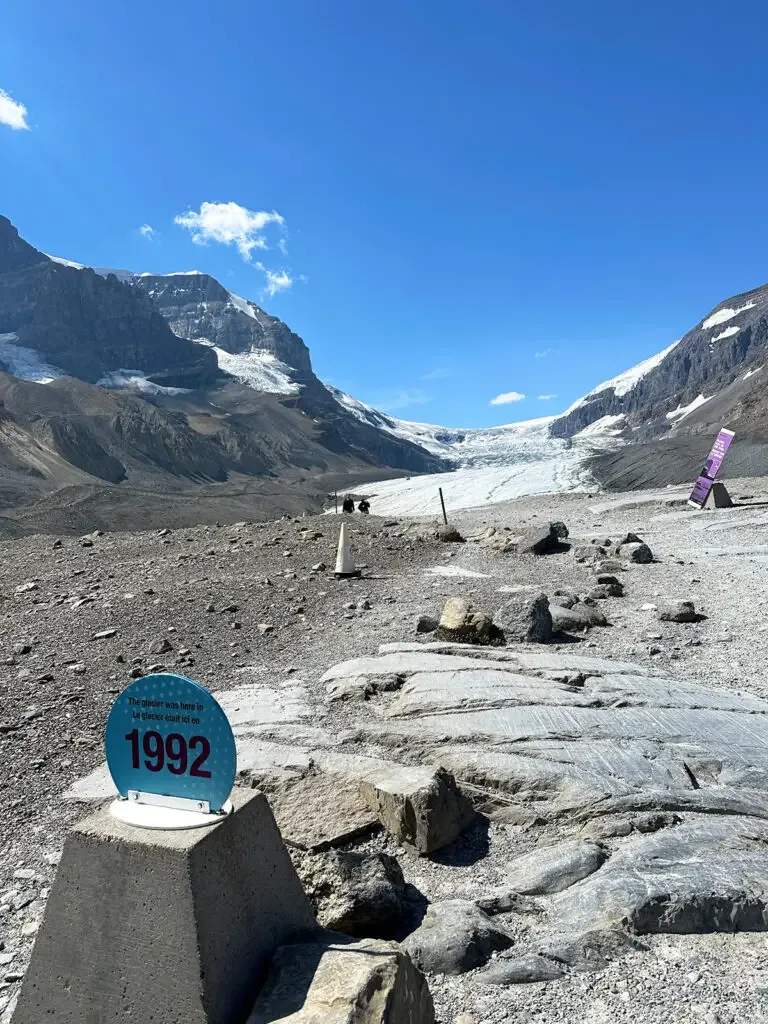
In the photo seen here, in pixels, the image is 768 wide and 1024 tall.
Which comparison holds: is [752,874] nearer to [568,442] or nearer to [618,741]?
[618,741]

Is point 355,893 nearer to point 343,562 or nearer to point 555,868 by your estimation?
point 555,868

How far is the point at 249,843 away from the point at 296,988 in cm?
55

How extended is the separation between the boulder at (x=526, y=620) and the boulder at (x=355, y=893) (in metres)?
4.85

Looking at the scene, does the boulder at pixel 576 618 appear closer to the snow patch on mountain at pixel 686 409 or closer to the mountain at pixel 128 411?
the mountain at pixel 128 411

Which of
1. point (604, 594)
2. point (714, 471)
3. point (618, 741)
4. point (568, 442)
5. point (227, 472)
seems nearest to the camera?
point (618, 741)

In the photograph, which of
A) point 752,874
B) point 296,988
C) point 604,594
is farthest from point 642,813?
point 604,594

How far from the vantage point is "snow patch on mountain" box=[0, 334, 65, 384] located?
162375 mm

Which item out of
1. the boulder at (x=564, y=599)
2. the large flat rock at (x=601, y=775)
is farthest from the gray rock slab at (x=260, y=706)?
the boulder at (x=564, y=599)

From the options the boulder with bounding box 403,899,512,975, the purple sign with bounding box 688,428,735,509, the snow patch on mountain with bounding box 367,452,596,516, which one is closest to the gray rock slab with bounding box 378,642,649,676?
the boulder with bounding box 403,899,512,975

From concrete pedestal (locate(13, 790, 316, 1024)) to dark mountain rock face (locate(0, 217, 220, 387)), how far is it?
184447 mm

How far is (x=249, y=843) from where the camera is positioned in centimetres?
284

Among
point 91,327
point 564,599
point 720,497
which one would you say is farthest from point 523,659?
point 91,327

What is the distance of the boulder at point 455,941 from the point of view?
321cm

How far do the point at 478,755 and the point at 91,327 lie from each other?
20423 cm
